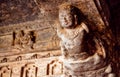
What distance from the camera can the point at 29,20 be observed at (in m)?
2.72

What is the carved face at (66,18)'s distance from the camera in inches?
81.4

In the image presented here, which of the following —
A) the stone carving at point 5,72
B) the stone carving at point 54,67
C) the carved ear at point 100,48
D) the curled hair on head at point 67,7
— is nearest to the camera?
the curled hair on head at point 67,7

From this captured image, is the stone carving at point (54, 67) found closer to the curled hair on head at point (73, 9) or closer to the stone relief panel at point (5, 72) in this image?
the stone relief panel at point (5, 72)

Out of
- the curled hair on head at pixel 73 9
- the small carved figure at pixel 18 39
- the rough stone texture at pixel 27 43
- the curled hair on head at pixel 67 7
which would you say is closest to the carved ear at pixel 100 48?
the curled hair on head at pixel 73 9

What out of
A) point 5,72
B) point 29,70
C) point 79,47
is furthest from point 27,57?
point 79,47

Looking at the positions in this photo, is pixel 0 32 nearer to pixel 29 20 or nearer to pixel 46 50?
pixel 29 20

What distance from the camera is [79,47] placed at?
2117 mm

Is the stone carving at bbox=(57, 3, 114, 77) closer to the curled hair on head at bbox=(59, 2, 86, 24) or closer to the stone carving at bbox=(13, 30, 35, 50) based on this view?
the curled hair on head at bbox=(59, 2, 86, 24)

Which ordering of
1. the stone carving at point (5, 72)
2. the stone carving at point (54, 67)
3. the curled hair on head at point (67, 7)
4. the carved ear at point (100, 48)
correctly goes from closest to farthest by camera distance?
1. the curled hair on head at point (67, 7)
2. the carved ear at point (100, 48)
3. the stone carving at point (54, 67)
4. the stone carving at point (5, 72)

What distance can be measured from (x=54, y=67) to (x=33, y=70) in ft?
0.62

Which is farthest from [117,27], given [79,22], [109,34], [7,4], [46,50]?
[7,4]

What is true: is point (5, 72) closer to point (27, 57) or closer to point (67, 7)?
point (27, 57)

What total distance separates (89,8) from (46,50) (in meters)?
0.72

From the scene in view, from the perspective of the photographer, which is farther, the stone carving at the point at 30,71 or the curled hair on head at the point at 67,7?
the stone carving at the point at 30,71
